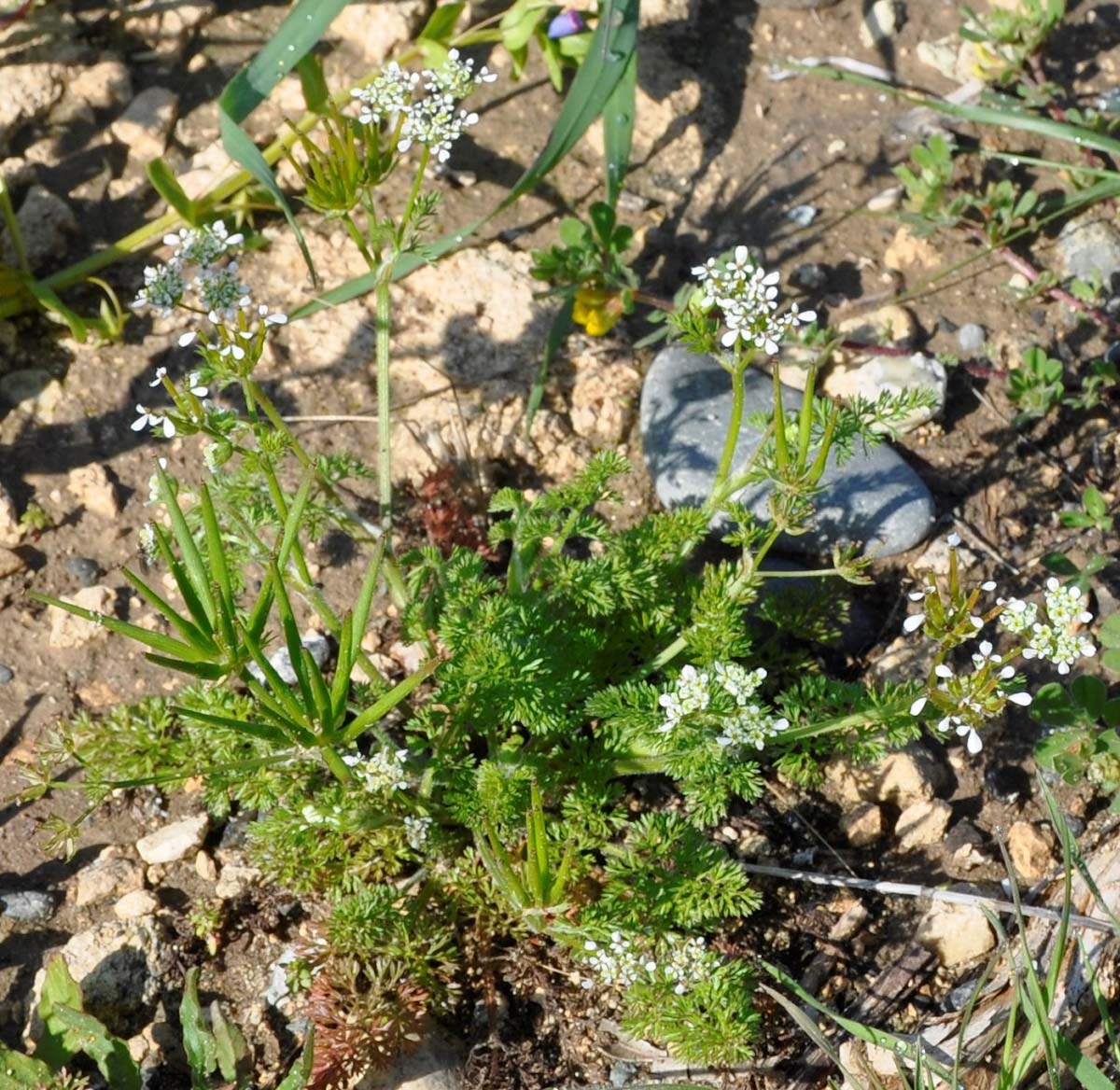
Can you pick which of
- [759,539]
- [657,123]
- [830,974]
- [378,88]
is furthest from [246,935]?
[657,123]

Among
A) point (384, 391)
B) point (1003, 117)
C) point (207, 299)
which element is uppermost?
point (207, 299)

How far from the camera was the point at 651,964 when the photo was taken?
3.01 m

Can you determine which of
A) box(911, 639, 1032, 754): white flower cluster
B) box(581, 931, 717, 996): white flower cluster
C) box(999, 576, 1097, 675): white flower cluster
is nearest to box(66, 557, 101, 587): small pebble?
box(581, 931, 717, 996): white flower cluster

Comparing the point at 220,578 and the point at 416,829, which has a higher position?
the point at 220,578

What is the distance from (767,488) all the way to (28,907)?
2.35 m

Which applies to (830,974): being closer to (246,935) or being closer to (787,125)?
(246,935)

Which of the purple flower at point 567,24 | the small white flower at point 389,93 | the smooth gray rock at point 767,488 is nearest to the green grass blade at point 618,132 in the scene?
the purple flower at point 567,24

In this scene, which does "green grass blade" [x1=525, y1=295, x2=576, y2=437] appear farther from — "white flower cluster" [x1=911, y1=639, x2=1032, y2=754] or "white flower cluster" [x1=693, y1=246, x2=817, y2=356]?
"white flower cluster" [x1=911, y1=639, x2=1032, y2=754]

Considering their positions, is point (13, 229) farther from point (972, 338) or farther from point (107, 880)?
point (972, 338)

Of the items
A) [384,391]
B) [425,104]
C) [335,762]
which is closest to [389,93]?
[425,104]

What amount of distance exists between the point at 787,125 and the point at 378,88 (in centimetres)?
226

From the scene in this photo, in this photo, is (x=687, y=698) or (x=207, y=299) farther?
(x=207, y=299)

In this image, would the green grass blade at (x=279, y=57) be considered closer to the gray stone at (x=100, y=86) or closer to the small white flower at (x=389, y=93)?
the small white flower at (x=389, y=93)

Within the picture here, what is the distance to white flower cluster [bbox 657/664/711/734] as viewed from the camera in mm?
2906
